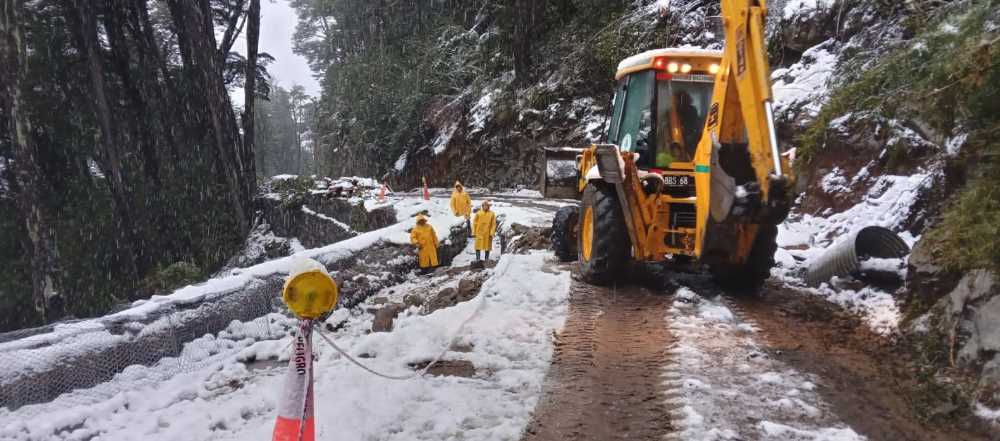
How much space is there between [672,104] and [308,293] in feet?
15.8

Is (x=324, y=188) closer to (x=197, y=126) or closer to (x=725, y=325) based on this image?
(x=197, y=126)

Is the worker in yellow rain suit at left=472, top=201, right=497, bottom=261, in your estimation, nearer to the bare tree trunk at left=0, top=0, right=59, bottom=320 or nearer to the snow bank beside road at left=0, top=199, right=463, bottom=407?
the snow bank beside road at left=0, top=199, right=463, bottom=407

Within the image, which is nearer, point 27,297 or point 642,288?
point 642,288

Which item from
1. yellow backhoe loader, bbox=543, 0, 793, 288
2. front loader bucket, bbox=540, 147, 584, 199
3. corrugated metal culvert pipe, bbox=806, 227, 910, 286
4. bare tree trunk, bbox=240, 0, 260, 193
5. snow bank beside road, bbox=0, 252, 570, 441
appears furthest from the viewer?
bare tree trunk, bbox=240, 0, 260, 193

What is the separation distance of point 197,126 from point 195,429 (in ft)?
88.5

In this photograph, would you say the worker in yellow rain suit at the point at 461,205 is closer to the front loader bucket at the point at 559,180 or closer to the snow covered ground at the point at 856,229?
the front loader bucket at the point at 559,180

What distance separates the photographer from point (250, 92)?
24.6m

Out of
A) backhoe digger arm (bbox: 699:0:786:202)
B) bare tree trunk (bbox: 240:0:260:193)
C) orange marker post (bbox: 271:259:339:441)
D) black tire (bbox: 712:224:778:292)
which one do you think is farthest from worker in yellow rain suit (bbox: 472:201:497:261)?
bare tree trunk (bbox: 240:0:260:193)

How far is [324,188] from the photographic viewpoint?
2558 cm

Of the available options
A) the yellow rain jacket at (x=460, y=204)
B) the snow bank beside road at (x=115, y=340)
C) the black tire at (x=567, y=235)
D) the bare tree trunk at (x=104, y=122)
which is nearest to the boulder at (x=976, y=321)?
the black tire at (x=567, y=235)

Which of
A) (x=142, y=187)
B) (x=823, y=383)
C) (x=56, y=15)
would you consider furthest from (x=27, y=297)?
(x=823, y=383)

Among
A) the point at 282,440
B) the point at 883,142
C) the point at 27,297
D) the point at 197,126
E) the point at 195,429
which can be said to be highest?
the point at 197,126

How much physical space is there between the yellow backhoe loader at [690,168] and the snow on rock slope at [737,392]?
0.91 metres

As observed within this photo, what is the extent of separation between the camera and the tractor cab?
6.02 meters
